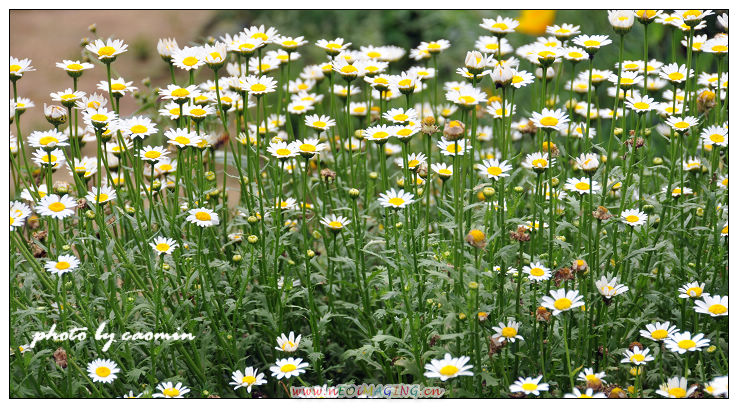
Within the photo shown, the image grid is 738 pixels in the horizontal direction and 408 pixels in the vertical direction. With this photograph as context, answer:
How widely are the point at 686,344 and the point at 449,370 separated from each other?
2.12 feet

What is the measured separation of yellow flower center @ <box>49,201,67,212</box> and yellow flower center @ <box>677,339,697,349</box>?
1669mm

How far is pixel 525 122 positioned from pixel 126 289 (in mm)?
1649

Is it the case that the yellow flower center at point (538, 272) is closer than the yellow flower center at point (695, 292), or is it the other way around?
the yellow flower center at point (538, 272)

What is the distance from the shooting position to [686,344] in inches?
86.3

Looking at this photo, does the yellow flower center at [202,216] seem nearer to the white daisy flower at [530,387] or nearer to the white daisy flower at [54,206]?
the white daisy flower at [54,206]

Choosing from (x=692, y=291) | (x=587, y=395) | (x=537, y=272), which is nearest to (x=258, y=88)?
(x=537, y=272)

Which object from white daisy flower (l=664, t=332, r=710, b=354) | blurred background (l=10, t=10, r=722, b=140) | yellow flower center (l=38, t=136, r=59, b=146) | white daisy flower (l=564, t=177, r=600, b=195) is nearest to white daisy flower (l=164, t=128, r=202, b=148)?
yellow flower center (l=38, t=136, r=59, b=146)

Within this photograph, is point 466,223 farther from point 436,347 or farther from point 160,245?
point 160,245

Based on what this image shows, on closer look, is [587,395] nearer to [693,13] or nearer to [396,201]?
[396,201]

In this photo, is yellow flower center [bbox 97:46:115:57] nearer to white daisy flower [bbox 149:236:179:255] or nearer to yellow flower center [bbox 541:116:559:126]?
white daisy flower [bbox 149:236:179:255]

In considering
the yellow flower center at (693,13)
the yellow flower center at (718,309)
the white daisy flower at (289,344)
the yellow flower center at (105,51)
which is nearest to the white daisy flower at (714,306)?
the yellow flower center at (718,309)

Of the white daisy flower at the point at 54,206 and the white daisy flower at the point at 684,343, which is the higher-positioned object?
the white daisy flower at the point at 54,206

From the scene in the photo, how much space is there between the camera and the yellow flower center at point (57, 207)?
7.26ft

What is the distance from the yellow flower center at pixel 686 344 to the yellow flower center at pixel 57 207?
65.7 inches
